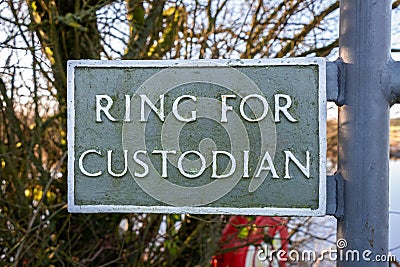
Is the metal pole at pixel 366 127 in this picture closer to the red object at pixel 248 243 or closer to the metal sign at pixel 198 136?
the metal sign at pixel 198 136

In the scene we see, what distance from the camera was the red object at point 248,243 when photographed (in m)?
1.81

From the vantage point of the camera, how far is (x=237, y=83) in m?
0.81

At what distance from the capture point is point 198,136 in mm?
815

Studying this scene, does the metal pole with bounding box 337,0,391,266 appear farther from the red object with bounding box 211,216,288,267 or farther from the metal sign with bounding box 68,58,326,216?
the red object with bounding box 211,216,288,267

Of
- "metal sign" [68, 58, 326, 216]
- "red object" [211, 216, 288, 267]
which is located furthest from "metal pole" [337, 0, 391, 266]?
"red object" [211, 216, 288, 267]

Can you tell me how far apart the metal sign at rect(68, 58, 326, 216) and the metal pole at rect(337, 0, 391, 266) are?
0.05 metres

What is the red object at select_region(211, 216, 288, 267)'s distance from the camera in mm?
1809

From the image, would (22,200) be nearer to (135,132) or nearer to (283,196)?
(135,132)

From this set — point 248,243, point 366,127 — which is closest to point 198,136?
point 366,127

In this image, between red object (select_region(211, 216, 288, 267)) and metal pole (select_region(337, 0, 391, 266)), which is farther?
red object (select_region(211, 216, 288, 267))

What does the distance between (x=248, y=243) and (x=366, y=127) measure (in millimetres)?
1110

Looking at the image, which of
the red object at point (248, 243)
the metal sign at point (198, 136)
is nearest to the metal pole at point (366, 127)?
the metal sign at point (198, 136)

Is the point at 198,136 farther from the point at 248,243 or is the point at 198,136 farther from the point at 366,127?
the point at 248,243

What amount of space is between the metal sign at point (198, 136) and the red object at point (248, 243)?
0.99m
